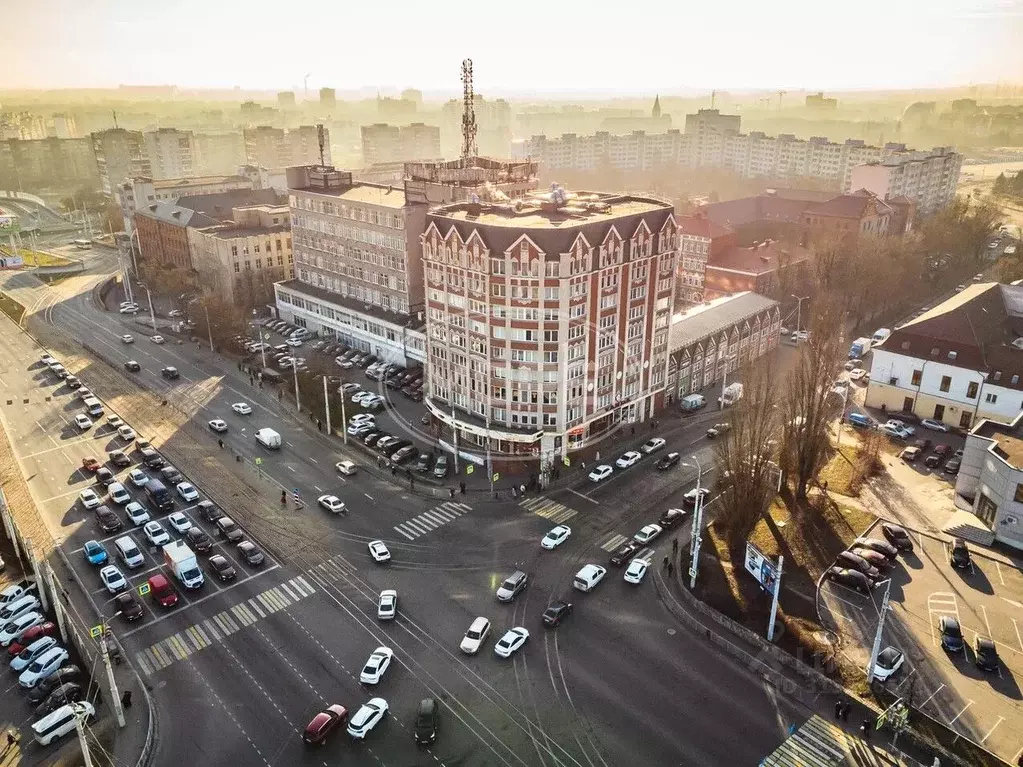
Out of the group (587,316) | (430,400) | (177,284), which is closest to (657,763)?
(587,316)

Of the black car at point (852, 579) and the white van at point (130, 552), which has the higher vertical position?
the black car at point (852, 579)

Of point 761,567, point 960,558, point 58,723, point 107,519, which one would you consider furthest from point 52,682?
point 960,558

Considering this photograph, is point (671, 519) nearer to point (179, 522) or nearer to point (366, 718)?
point (366, 718)

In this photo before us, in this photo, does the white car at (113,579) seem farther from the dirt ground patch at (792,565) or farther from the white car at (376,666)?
the dirt ground patch at (792,565)

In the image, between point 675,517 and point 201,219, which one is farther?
point 201,219

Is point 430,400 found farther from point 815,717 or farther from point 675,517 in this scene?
point 815,717

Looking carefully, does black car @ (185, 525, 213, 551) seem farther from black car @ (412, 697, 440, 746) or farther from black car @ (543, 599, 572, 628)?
black car @ (543, 599, 572, 628)

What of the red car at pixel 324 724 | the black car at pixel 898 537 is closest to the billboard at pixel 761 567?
the black car at pixel 898 537
